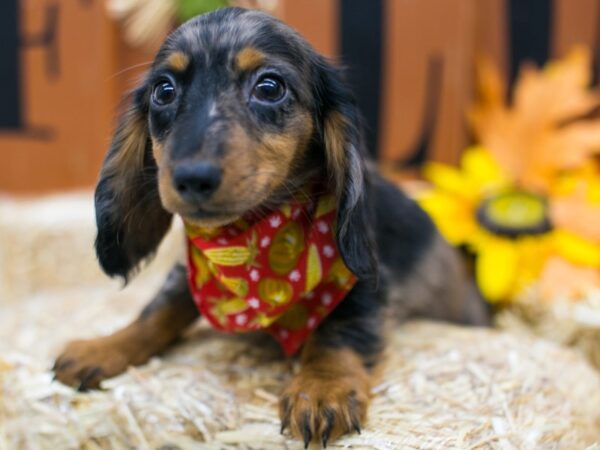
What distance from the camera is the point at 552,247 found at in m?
3.10

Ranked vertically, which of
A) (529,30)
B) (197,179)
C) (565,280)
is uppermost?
(197,179)

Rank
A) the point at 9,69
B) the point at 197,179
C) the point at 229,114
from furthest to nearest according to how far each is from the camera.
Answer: the point at 9,69, the point at 229,114, the point at 197,179

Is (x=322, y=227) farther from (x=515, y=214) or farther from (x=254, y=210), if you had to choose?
(x=515, y=214)

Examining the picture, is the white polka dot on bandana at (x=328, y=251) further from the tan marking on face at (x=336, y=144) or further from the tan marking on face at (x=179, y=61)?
the tan marking on face at (x=179, y=61)

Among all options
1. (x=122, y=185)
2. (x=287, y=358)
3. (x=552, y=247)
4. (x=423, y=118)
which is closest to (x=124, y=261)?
(x=122, y=185)

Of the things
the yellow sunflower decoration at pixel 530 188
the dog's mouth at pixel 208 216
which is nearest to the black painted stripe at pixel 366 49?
the yellow sunflower decoration at pixel 530 188

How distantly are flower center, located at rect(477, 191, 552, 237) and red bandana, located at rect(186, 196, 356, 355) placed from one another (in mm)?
1358

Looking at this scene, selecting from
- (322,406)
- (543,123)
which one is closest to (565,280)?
(543,123)

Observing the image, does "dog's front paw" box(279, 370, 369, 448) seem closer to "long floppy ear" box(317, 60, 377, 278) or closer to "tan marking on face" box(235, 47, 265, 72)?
"long floppy ear" box(317, 60, 377, 278)

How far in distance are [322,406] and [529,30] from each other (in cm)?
272

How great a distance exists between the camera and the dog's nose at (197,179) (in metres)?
1.55

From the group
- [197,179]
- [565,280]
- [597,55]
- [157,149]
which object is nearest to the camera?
[197,179]

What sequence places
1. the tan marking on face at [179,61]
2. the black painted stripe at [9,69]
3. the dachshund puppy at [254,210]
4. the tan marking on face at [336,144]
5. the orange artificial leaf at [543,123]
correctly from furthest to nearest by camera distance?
the black painted stripe at [9,69]
the orange artificial leaf at [543,123]
the tan marking on face at [336,144]
the tan marking on face at [179,61]
the dachshund puppy at [254,210]

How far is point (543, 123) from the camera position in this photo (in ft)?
11.3
